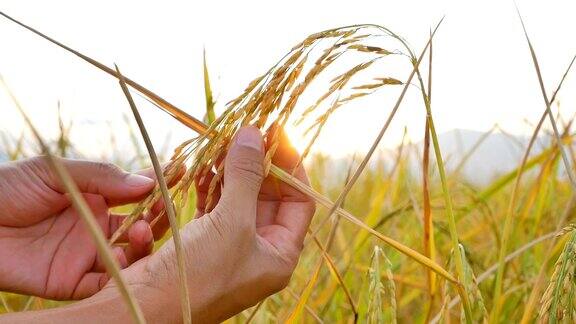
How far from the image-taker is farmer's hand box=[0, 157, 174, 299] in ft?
4.12

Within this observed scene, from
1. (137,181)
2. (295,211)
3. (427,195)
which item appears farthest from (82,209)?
(137,181)

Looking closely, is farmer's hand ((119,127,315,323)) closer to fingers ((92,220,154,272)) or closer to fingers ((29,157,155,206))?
fingers ((92,220,154,272))

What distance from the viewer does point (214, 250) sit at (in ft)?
2.91

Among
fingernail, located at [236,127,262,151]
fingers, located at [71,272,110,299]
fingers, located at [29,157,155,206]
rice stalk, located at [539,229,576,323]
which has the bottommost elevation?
fingers, located at [71,272,110,299]

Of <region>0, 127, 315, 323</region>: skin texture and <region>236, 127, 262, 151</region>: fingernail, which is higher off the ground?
<region>236, 127, 262, 151</region>: fingernail

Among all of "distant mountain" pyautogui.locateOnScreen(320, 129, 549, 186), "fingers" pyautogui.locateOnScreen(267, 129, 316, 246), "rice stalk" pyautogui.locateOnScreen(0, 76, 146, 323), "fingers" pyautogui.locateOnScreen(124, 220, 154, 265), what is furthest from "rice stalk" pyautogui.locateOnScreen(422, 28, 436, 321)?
"rice stalk" pyautogui.locateOnScreen(0, 76, 146, 323)

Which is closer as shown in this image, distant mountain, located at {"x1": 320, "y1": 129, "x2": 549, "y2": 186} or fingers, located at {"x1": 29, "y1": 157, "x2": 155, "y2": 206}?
fingers, located at {"x1": 29, "y1": 157, "x2": 155, "y2": 206}

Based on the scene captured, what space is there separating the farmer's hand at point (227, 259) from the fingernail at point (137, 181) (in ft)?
0.88

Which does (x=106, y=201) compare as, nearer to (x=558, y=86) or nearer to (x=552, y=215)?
(x=558, y=86)

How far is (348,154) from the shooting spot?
9.72 ft

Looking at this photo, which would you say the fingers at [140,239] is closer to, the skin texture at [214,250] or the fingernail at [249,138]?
the skin texture at [214,250]

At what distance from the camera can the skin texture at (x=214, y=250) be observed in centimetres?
87

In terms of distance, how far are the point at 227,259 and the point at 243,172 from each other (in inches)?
4.5

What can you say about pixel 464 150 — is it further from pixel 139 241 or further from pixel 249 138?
pixel 249 138
